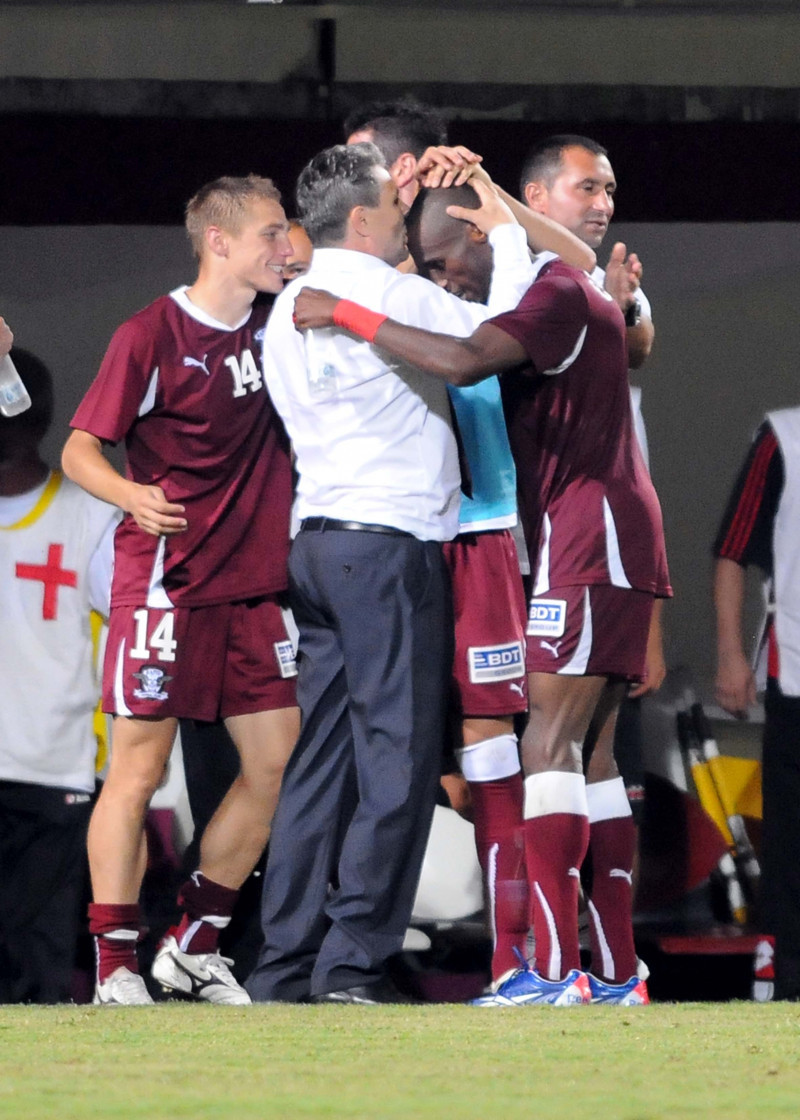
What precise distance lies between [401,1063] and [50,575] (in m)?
2.57

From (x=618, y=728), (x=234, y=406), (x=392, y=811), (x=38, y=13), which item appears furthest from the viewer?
(x=618, y=728)

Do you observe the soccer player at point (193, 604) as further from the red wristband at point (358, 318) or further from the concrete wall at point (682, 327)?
the concrete wall at point (682, 327)

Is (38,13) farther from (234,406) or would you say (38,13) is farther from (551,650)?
(551,650)

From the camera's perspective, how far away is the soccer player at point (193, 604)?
439 cm

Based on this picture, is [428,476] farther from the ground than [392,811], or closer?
farther from the ground

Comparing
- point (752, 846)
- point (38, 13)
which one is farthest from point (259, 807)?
point (38, 13)

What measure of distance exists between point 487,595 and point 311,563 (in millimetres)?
382

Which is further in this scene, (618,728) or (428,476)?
(618,728)

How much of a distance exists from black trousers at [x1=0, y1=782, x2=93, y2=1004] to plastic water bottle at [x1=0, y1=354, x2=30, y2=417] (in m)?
Result: 1.14

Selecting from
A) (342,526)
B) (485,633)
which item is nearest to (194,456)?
(342,526)

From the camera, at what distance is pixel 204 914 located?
455cm

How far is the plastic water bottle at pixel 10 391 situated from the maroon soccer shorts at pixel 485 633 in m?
1.03

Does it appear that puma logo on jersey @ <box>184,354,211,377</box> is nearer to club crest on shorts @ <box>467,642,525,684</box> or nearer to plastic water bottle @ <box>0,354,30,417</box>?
plastic water bottle @ <box>0,354,30,417</box>

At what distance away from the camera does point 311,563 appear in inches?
159
